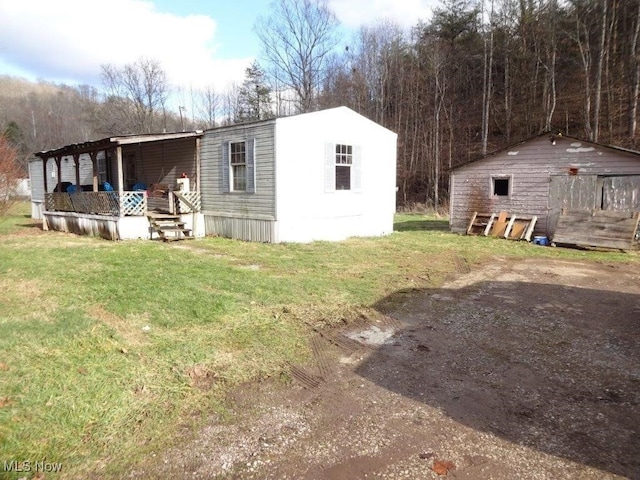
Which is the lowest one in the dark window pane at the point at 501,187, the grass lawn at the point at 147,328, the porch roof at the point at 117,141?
the grass lawn at the point at 147,328

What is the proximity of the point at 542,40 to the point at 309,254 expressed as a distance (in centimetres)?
2398

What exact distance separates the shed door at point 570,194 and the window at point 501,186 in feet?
4.85

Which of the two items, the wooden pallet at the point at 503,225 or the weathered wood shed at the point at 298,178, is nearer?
the weathered wood shed at the point at 298,178

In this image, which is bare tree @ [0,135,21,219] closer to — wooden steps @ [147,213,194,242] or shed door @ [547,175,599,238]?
wooden steps @ [147,213,194,242]

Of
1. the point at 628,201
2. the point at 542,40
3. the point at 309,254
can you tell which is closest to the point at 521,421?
the point at 309,254

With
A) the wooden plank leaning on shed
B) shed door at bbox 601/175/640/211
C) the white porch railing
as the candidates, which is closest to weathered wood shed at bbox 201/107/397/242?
the white porch railing

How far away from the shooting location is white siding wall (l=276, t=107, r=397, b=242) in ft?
36.5

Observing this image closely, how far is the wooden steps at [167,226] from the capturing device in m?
12.3

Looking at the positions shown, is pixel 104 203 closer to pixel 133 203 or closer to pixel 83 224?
pixel 133 203

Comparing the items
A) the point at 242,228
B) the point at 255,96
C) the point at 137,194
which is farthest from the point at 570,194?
the point at 255,96

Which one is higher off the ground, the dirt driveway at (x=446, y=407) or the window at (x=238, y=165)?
the window at (x=238, y=165)

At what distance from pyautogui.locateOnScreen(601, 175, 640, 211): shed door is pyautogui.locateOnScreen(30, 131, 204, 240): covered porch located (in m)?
12.2

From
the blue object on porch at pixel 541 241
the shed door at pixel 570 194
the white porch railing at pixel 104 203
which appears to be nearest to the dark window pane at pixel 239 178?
the white porch railing at pixel 104 203

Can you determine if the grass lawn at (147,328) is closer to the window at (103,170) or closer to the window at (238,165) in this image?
the window at (238,165)
